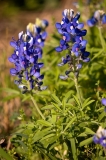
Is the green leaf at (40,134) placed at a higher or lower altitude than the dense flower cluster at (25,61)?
lower

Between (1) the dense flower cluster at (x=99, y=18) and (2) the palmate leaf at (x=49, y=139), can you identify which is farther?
(1) the dense flower cluster at (x=99, y=18)

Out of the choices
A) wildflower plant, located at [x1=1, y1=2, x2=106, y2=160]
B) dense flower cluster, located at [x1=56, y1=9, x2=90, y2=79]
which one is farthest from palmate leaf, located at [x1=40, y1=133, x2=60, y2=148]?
dense flower cluster, located at [x1=56, y1=9, x2=90, y2=79]

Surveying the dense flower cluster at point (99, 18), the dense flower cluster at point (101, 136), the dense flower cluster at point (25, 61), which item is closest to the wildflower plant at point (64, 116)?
the dense flower cluster at point (25, 61)

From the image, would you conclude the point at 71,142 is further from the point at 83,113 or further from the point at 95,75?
the point at 95,75

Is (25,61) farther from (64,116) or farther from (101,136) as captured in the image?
(101,136)

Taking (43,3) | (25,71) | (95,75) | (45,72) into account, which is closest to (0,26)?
(43,3)

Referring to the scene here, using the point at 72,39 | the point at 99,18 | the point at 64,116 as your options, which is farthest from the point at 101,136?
the point at 99,18

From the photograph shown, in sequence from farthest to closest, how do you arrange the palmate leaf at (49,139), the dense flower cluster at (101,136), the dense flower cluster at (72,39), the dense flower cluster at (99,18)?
1. the dense flower cluster at (99,18)
2. the dense flower cluster at (72,39)
3. the palmate leaf at (49,139)
4. the dense flower cluster at (101,136)

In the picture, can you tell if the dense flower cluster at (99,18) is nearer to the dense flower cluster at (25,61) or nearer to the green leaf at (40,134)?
the dense flower cluster at (25,61)
